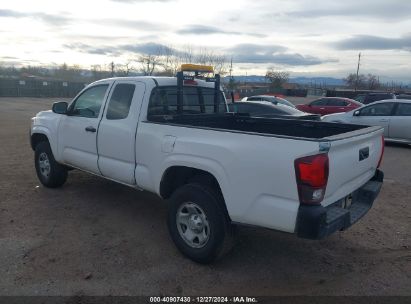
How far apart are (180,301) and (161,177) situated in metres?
1.38

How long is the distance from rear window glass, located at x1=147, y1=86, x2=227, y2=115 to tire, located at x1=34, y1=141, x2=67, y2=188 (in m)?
2.34

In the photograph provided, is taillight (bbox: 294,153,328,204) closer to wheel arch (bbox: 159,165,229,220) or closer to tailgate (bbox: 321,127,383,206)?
tailgate (bbox: 321,127,383,206)

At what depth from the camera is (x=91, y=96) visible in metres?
5.67

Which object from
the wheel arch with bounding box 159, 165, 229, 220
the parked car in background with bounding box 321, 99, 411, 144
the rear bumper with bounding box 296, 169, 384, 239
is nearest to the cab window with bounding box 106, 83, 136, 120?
the wheel arch with bounding box 159, 165, 229, 220

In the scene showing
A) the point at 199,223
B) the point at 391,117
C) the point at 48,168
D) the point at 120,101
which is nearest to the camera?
the point at 199,223

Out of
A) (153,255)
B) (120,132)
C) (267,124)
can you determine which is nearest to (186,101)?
(120,132)

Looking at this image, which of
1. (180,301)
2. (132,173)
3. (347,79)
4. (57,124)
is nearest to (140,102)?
(132,173)

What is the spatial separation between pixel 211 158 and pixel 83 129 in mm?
2541

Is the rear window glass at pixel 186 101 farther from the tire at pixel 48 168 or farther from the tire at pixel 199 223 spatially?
the tire at pixel 48 168

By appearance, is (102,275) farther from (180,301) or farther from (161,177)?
(161,177)

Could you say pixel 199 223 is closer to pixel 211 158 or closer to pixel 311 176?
pixel 211 158

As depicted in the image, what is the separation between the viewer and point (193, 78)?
5.39m

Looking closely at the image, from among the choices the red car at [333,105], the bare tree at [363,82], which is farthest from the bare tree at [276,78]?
the red car at [333,105]

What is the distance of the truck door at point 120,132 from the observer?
4.72m
